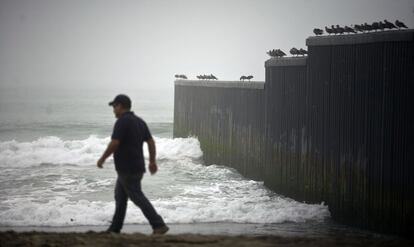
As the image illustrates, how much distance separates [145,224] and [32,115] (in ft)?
205

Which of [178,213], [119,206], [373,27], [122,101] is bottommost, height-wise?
[178,213]

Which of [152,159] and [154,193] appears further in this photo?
[154,193]

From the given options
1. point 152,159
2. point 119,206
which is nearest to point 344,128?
point 152,159

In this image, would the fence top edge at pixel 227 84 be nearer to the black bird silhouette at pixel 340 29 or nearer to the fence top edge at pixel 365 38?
the black bird silhouette at pixel 340 29

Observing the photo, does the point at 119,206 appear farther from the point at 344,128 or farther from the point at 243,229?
the point at 344,128

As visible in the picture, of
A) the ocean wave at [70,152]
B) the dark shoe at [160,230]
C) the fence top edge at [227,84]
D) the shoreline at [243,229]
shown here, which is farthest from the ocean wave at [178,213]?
the ocean wave at [70,152]

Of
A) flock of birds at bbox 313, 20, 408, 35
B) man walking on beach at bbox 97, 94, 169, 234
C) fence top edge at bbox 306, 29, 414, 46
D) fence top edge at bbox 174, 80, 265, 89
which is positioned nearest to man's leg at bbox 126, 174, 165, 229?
man walking on beach at bbox 97, 94, 169, 234

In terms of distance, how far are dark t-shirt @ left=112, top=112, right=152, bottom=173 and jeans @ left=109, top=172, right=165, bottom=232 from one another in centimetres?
12

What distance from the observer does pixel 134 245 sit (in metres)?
8.91

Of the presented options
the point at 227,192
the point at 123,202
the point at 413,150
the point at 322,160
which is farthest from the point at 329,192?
the point at 123,202

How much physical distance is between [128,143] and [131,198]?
0.79 metres

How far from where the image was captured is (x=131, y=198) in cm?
1006

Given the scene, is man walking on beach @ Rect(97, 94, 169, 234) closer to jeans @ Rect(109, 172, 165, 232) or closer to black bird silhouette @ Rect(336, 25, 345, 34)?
jeans @ Rect(109, 172, 165, 232)

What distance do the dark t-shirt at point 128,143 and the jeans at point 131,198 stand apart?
121 millimetres
